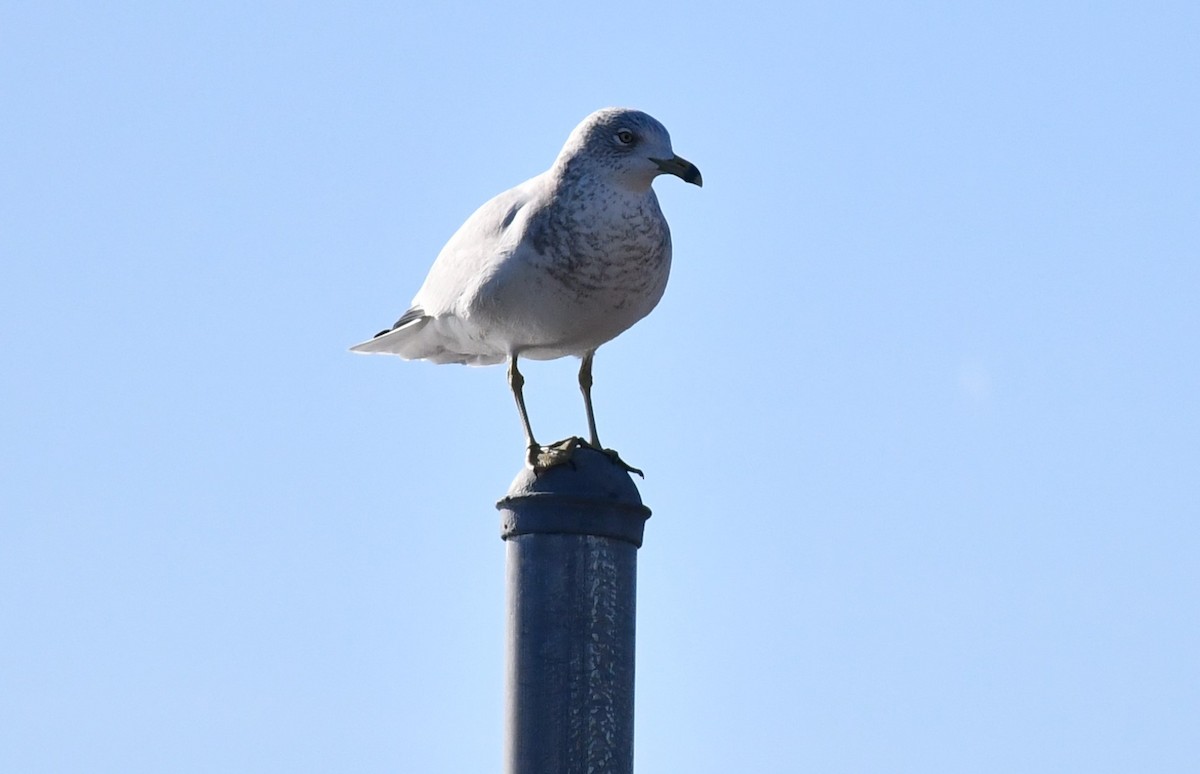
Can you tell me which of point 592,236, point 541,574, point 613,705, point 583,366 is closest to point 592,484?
point 541,574

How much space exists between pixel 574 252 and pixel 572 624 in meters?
1.93

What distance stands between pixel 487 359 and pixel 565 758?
10.0 feet

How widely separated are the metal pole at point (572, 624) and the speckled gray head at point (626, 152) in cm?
177

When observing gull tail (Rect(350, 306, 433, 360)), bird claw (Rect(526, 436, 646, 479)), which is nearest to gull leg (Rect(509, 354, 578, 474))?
bird claw (Rect(526, 436, 646, 479))

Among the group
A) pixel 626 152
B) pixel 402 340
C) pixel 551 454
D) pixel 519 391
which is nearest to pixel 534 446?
pixel 551 454

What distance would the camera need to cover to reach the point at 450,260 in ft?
28.2

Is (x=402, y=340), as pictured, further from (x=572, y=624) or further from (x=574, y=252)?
(x=572, y=624)

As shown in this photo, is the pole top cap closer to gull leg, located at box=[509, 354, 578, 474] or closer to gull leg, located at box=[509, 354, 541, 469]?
gull leg, located at box=[509, 354, 578, 474]

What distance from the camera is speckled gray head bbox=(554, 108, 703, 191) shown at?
7.94 m

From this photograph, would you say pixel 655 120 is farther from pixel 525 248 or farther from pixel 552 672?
pixel 552 672

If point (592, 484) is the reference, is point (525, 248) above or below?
above

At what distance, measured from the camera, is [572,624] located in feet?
21.5

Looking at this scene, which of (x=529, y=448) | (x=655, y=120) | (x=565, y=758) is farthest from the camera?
(x=655, y=120)

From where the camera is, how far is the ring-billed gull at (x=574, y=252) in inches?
305
